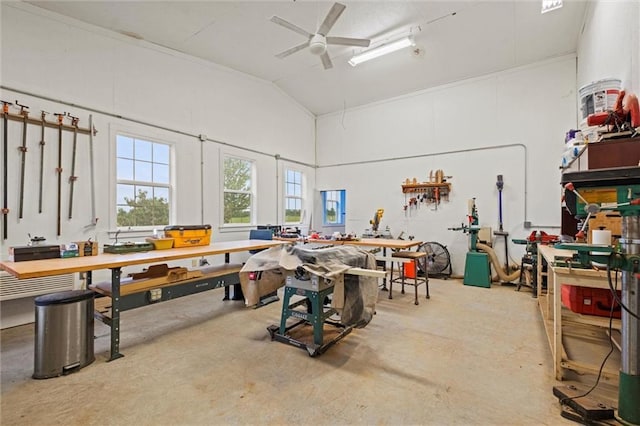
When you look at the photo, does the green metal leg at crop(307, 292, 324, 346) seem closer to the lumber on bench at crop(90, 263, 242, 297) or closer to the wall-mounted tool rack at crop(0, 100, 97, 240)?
the lumber on bench at crop(90, 263, 242, 297)

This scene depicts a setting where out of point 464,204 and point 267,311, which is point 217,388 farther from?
point 464,204

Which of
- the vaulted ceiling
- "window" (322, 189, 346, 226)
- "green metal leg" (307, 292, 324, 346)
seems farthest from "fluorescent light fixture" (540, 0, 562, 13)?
"window" (322, 189, 346, 226)

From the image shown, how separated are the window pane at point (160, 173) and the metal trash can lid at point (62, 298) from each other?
266 centimetres

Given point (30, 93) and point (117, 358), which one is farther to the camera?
point (30, 93)

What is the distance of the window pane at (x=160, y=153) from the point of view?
4742mm

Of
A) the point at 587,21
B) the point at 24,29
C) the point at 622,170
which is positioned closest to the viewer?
the point at 622,170

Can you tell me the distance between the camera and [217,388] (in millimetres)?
2102

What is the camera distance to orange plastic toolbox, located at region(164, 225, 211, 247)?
3514 millimetres

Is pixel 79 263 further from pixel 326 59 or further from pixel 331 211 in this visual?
pixel 331 211

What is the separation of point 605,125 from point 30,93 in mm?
5787

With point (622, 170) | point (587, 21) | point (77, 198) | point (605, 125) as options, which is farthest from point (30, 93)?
point (587, 21)

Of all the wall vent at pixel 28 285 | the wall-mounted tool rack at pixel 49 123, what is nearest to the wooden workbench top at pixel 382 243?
the wall vent at pixel 28 285

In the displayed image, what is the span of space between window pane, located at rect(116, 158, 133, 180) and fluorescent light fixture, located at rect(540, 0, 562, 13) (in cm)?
615

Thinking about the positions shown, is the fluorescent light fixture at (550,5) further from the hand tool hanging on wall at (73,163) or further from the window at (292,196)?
the hand tool hanging on wall at (73,163)
